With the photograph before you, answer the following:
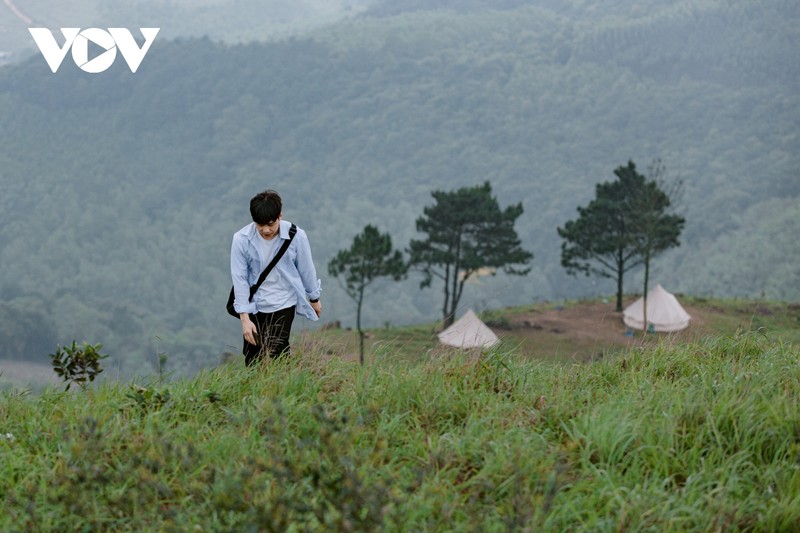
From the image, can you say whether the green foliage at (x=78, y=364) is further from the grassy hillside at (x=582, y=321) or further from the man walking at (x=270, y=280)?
the grassy hillside at (x=582, y=321)

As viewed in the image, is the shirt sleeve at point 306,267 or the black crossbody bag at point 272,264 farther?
the shirt sleeve at point 306,267

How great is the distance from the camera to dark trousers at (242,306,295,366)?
5012 millimetres

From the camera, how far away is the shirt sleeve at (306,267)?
17.1 feet

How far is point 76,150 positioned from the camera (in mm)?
156500

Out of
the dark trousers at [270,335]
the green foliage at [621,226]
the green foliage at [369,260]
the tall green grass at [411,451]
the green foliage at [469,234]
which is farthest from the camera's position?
the green foliage at [469,234]

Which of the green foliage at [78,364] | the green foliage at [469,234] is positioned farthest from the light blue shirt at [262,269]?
the green foliage at [469,234]

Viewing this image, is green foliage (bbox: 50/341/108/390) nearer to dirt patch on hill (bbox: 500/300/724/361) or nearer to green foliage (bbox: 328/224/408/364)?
dirt patch on hill (bbox: 500/300/724/361)

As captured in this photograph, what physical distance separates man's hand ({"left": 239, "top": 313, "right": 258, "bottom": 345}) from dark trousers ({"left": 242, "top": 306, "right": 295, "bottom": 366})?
4 cm

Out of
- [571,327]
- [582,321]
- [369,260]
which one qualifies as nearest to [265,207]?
[571,327]

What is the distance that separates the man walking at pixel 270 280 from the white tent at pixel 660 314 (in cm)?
3032

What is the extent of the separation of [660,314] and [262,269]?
104 feet

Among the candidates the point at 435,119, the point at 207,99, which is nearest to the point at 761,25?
the point at 435,119

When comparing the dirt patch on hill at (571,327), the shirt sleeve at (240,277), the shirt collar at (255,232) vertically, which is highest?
the shirt collar at (255,232)

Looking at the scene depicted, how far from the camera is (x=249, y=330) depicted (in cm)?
497
